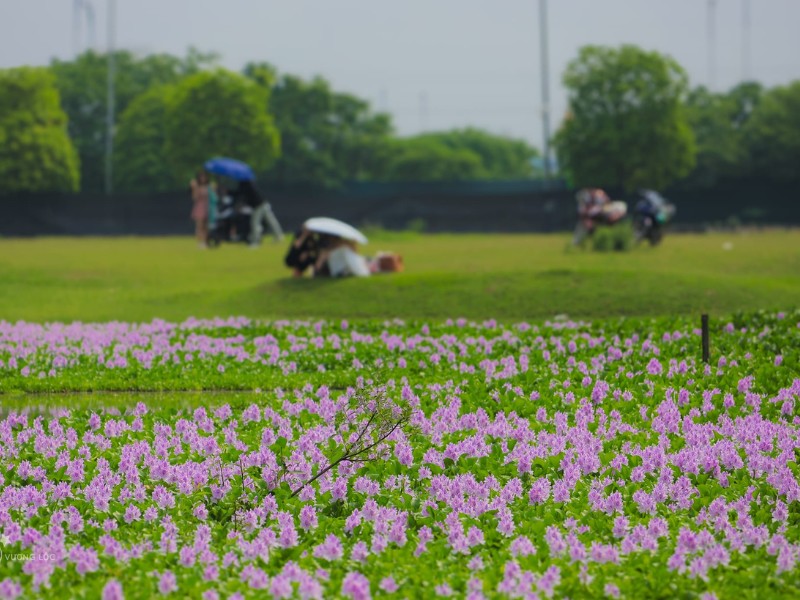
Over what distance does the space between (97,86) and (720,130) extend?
3756 centimetres

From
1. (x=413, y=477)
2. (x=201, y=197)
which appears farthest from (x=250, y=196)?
(x=413, y=477)

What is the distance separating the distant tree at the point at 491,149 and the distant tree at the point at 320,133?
144ft

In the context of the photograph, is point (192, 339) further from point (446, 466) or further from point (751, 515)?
point (751, 515)

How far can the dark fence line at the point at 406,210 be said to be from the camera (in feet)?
179

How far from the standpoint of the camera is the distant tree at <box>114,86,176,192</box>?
68.3 metres

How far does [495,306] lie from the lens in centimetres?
1891

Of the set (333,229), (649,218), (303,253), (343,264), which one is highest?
(649,218)

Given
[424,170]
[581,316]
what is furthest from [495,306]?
[424,170]

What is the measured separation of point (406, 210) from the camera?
5678 cm

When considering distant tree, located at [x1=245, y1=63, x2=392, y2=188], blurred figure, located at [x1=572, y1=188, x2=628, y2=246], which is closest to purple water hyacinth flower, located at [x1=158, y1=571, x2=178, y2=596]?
blurred figure, located at [x1=572, y1=188, x2=628, y2=246]

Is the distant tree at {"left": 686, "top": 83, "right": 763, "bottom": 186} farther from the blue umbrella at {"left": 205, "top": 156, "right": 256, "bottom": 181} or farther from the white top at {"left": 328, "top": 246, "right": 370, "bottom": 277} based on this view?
the white top at {"left": 328, "top": 246, "right": 370, "bottom": 277}

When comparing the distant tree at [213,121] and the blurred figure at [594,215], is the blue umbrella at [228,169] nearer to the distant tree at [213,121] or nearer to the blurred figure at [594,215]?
the blurred figure at [594,215]

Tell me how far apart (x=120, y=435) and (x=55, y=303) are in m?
12.1

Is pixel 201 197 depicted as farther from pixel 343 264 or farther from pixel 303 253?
pixel 343 264
